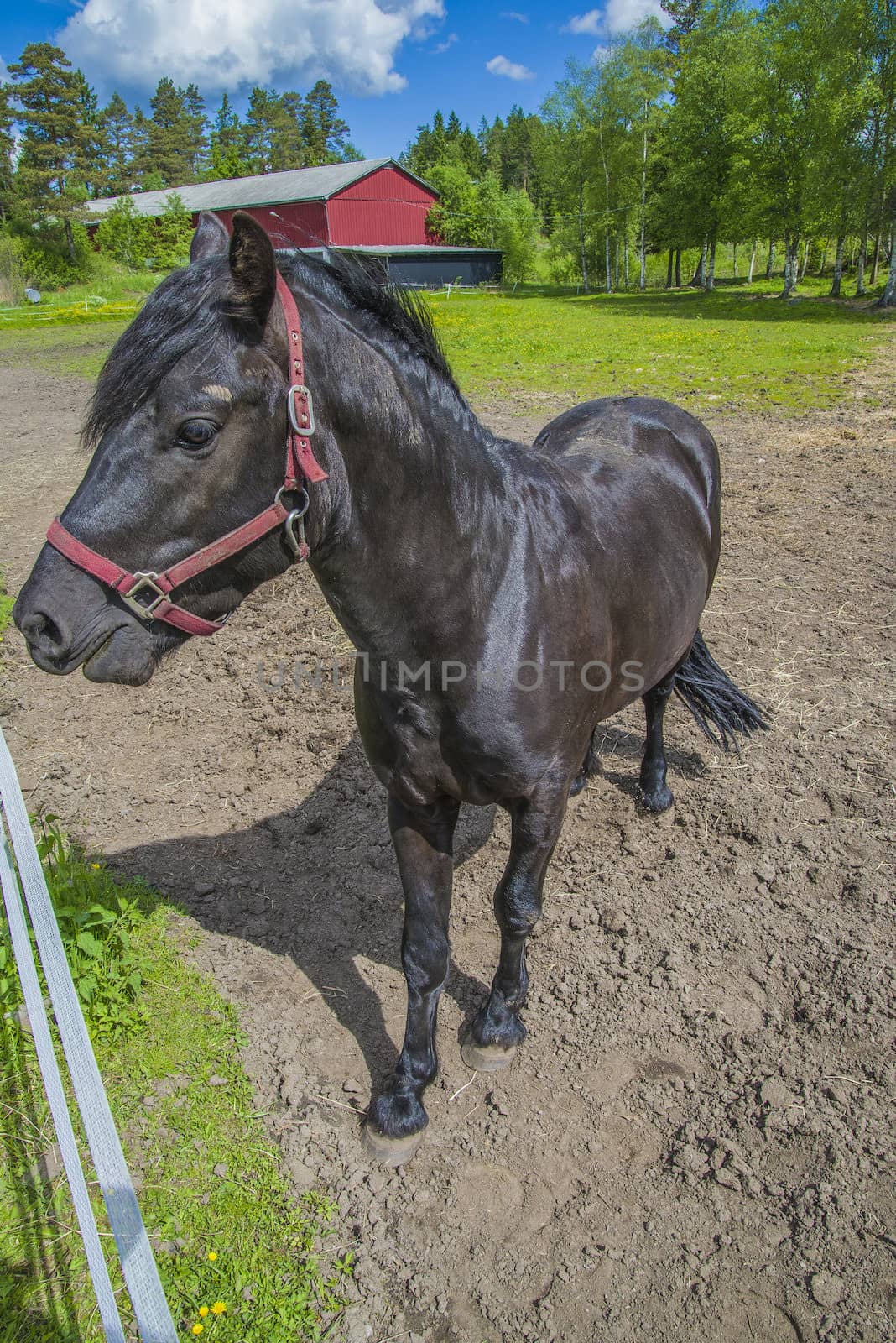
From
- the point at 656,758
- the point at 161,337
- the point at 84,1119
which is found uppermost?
the point at 161,337

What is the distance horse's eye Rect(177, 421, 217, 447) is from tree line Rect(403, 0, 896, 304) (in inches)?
1083

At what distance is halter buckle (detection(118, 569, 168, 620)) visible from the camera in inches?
64.7

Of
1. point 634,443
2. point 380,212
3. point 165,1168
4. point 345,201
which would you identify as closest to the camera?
point 165,1168

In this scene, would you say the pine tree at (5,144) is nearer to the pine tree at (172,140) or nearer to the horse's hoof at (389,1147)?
the pine tree at (172,140)

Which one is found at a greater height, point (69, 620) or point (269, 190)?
point (269, 190)

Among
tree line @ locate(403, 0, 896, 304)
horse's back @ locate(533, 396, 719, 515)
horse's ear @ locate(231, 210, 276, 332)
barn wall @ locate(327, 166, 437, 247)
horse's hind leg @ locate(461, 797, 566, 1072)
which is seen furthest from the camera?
barn wall @ locate(327, 166, 437, 247)

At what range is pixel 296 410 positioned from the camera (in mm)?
1653

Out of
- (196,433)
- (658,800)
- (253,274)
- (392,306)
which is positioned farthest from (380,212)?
(196,433)

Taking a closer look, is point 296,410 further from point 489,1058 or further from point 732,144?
point 732,144

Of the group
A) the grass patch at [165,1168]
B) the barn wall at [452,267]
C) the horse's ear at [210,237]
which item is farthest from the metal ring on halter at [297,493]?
the barn wall at [452,267]

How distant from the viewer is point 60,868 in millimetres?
3078

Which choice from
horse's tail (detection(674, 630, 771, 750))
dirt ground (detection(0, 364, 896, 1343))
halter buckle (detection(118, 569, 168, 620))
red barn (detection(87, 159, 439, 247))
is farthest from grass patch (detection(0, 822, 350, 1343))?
red barn (detection(87, 159, 439, 247))

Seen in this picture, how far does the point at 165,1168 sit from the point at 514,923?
127cm

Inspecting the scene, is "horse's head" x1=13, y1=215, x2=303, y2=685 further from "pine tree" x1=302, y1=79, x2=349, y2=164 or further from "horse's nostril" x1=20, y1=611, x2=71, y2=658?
"pine tree" x1=302, y1=79, x2=349, y2=164
